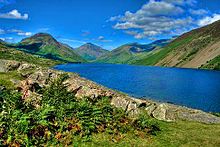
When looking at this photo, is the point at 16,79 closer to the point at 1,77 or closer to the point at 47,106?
the point at 1,77

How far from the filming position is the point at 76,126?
2092 centimetres

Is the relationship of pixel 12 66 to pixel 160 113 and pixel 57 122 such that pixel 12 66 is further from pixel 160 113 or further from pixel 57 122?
pixel 57 122

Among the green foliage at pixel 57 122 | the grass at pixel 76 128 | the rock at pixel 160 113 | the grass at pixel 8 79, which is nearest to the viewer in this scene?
the green foliage at pixel 57 122

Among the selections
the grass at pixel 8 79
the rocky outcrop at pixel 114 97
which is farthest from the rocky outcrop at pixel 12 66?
the grass at pixel 8 79

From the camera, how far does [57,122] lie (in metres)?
20.7

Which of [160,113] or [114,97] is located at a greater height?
[114,97]

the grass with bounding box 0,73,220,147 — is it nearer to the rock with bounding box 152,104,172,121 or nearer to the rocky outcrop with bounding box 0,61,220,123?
the rocky outcrop with bounding box 0,61,220,123

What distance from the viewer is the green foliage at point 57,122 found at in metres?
18.5

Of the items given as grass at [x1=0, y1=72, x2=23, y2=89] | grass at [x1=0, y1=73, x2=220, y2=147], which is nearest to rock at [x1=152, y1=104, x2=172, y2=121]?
grass at [x1=0, y1=73, x2=220, y2=147]

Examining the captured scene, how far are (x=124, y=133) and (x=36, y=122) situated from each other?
6.75 metres

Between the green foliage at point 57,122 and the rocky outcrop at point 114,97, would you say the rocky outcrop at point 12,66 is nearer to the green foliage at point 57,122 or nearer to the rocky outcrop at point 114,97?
the rocky outcrop at point 114,97

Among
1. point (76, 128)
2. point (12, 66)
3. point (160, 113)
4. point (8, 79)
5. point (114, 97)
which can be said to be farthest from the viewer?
point (12, 66)

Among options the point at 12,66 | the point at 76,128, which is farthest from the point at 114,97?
the point at 12,66

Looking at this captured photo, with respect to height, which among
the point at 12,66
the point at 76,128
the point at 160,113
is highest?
the point at 12,66
